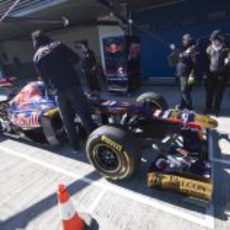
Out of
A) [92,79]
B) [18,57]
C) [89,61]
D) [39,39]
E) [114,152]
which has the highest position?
[39,39]

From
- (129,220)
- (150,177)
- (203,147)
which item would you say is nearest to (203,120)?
(203,147)

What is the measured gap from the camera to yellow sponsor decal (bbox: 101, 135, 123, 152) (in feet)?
10.9

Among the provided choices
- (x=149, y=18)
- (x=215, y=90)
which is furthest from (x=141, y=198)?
(x=149, y=18)

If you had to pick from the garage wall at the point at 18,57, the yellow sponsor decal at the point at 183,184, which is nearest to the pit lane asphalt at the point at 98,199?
the yellow sponsor decal at the point at 183,184

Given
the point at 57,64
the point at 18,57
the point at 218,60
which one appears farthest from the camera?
the point at 18,57

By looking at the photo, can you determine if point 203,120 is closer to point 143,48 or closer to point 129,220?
point 129,220

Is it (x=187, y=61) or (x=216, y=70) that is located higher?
(x=187, y=61)

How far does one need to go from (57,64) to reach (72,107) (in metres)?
0.71

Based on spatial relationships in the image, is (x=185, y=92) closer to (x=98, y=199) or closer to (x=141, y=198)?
(x=141, y=198)

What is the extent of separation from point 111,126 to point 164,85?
638 centimetres

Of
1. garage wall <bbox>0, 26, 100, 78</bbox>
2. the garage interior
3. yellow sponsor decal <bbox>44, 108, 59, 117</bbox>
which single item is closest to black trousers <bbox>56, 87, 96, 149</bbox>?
yellow sponsor decal <bbox>44, 108, 59, 117</bbox>

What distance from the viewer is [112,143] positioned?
3.37 meters

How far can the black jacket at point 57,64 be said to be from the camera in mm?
4035

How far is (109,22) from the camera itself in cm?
1123
